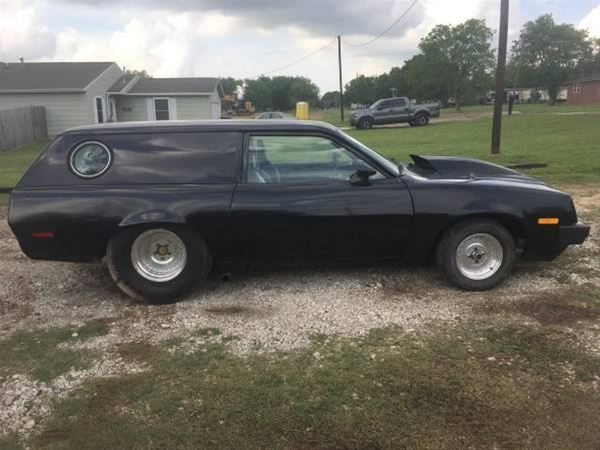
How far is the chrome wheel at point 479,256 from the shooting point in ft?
14.8

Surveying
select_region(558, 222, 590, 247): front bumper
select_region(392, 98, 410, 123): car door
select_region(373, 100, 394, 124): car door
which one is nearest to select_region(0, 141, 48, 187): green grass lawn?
select_region(558, 222, 590, 247): front bumper

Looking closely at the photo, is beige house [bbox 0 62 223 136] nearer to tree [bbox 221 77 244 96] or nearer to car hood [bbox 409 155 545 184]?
car hood [bbox 409 155 545 184]

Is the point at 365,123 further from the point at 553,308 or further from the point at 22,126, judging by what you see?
the point at 553,308

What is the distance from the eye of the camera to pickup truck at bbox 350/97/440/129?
31297 mm

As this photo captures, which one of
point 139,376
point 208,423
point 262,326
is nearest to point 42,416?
point 139,376

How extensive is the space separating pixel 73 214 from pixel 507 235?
347cm

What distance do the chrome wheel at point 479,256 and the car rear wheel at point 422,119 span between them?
92.5 feet

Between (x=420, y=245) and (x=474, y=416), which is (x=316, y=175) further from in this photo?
(x=474, y=416)

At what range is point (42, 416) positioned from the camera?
117 inches

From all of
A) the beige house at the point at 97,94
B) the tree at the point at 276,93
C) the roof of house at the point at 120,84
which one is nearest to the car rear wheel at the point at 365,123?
the beige house at the point at 97,94

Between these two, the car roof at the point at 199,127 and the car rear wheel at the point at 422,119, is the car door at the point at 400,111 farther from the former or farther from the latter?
the car roof at the point at 199,127

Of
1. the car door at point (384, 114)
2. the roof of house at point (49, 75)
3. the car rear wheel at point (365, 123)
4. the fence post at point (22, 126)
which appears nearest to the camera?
the fence post at point (22, 126)

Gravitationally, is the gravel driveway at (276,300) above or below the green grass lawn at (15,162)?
below

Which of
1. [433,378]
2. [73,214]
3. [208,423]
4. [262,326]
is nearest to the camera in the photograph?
[208,423]
